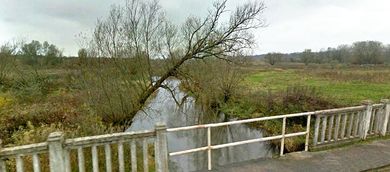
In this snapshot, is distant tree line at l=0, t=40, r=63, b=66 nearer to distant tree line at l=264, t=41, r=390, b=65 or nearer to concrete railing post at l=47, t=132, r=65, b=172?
concrete railing post at l=47, t=132, r=65, b=172

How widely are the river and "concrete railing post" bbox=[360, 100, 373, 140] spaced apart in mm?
3488

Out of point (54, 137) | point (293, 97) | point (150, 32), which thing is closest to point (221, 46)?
point (150, 32)

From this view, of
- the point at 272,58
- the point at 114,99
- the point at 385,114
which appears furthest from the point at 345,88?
the point at 272,58

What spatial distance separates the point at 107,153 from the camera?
4227mm

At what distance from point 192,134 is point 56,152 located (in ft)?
30.0

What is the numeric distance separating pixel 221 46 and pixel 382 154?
7639 mm

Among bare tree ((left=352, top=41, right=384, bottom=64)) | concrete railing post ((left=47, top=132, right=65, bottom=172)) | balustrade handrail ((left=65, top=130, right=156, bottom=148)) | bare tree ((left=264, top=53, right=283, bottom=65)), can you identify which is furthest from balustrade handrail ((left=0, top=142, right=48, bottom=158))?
bare tree ((left=352, top=41, right=384, bottom=64))

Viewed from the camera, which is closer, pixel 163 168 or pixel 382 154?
pixel 163 168

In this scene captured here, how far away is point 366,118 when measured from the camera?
7059 mm

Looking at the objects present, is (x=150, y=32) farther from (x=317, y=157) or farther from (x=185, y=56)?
(x=317, y=157)

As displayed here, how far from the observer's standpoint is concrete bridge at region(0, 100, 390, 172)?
12.8 ft

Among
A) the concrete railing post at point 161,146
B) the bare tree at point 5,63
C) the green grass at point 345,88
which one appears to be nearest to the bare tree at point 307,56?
the green grass at point 345,88

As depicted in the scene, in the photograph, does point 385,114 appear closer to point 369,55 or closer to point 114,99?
point 114,99

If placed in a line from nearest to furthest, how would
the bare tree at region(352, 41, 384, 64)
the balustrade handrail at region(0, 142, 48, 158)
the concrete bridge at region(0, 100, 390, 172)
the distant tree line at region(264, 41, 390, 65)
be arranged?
the balustrade handrail at region(0, 142, 48, 158)
the concrete bridge at region(0, 100, 390, 172)
the bare tree at region(352, 41, 384, 64)
the distant tree line at region(264, 41, 390, 65)
